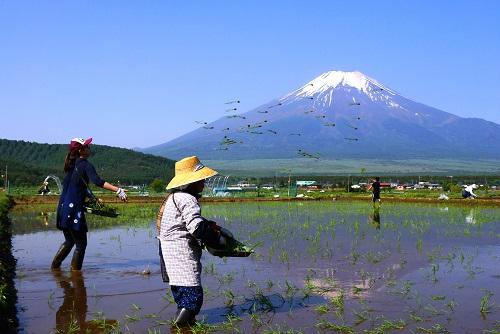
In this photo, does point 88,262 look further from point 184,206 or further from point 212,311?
point 184,206

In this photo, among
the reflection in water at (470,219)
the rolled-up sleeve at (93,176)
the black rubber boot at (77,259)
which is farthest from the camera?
the reflection in water at (470,219)

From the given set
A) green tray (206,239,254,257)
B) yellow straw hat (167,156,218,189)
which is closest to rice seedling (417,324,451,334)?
green tray (206,239,254,257)

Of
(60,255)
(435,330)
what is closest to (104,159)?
(60,255)

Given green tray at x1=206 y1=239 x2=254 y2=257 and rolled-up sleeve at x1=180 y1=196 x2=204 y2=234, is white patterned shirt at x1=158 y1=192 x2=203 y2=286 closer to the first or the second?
rolled-up sleeve at x1=180 y1=196 x2=204 y2=234

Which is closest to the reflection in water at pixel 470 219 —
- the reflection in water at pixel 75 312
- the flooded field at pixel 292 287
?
the flooded field at pixel 292 287

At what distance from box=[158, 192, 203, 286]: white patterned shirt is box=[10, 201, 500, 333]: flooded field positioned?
41cm

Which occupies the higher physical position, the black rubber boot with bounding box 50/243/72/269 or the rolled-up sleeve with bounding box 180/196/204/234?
the rolled-up sleeve with bounding box 180/196/204/234

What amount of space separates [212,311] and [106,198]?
23.4 meters

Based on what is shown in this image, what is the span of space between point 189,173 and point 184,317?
1.07 meters

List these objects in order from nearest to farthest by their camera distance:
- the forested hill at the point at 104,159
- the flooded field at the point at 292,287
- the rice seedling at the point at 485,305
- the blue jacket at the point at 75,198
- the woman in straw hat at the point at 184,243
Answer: the woman in straw hat at the point at 184,243 < the flooded field at the point at 292,287 < the rice seedling at the point at 485,305 < the blue jacket at the point at 75,198 < the forested hill at the point at 104,159

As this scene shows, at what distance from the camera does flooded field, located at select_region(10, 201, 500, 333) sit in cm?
498

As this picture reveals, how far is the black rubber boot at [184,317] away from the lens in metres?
4.77

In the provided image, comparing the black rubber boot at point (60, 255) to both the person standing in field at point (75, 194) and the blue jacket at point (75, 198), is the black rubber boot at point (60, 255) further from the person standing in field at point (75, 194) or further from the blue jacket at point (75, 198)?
the blue jacket at point (75, 198)

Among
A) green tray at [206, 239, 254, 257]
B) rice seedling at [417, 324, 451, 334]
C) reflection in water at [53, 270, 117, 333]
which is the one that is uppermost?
green tray at [206, 239, 254, 257]
